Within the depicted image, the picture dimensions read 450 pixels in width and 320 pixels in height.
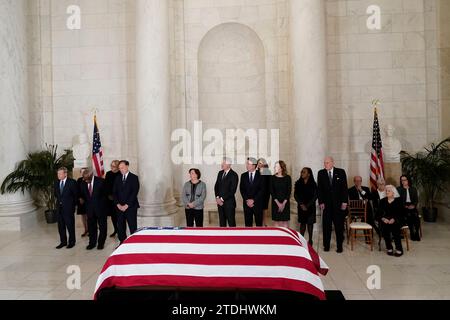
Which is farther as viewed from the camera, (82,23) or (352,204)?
(82,23)

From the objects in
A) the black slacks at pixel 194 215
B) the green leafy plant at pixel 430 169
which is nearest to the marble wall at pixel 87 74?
the black slacks at pixel 194 215

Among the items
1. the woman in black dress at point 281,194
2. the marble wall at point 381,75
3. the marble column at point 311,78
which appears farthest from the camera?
the marble wall at point 381,75

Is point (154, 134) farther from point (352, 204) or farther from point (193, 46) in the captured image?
point (352, 204)

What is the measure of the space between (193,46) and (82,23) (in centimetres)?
320

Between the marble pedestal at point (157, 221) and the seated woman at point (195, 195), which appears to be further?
the marble pedestal at point (157, 221)

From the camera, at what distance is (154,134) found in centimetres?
977

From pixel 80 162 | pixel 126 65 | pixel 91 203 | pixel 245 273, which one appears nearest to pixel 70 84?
pixel 126 65

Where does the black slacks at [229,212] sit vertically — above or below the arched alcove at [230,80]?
below

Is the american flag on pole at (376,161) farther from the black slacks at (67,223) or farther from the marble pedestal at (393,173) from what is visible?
the black slacks at (67,223)

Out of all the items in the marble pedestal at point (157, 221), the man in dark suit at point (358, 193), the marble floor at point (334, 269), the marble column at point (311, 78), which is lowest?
the marble floor at point (334, 269)

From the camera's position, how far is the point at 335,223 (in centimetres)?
783

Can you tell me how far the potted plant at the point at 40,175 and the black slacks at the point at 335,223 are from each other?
22.7 feet

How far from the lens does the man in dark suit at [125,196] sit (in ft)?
26.3
